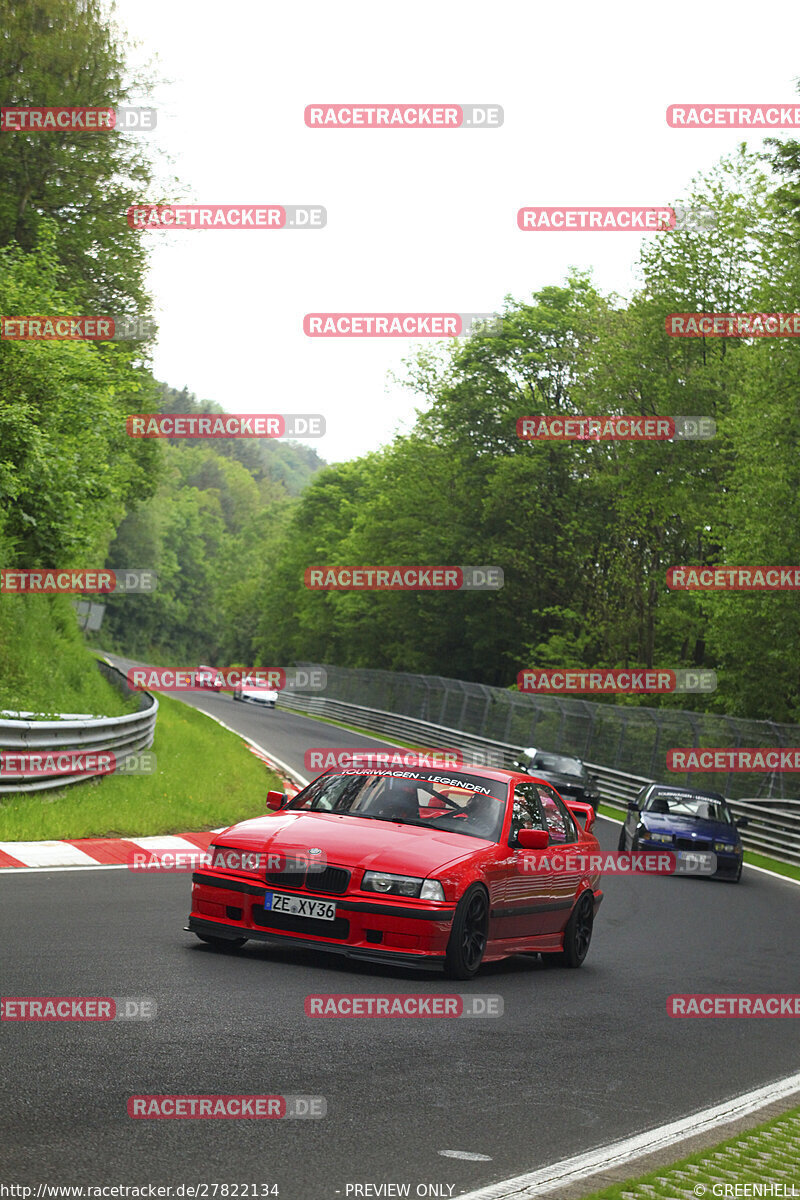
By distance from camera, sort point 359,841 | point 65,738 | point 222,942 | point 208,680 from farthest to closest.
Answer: point 208,680 < point 65,738 < point 222,942 < point 359,841

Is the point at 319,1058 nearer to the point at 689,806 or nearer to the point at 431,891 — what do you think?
the point at 431,891

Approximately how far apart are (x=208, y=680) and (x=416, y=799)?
81.3 m

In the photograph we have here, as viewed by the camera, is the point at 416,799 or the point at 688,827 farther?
the point at 688,827

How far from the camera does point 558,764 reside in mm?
32094

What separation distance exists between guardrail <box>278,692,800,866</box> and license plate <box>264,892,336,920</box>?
18200mm

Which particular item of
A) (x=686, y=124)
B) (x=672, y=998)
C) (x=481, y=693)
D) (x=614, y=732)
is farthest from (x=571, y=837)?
(x=481, y=693)

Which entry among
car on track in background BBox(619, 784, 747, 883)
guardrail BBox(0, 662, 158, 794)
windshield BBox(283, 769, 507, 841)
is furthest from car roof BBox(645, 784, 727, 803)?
windshield BBox(283, 769, 507, 841)

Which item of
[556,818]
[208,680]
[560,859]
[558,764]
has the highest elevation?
[556,818]

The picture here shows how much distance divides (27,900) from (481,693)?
126ft

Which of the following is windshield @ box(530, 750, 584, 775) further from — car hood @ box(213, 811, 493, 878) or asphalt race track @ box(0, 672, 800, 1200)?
car hood @ box(213, 811, 493, 878)

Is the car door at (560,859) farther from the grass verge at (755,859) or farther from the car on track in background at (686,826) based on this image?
the grass verge at (755,859)

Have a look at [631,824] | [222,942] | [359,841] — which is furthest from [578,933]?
[631,824]

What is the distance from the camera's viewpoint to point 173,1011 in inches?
271

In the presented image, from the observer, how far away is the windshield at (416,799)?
31.6 feet
